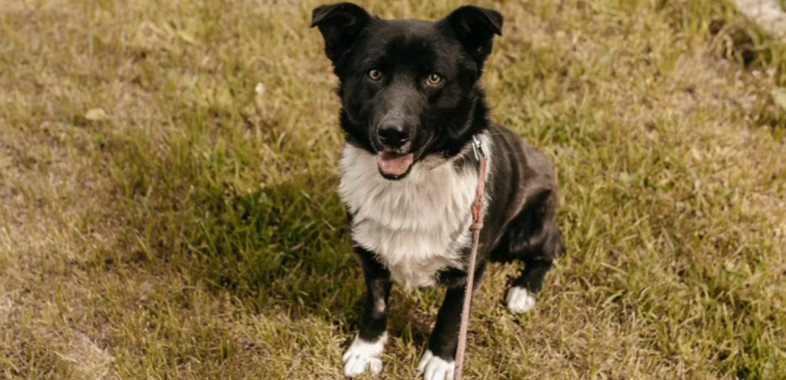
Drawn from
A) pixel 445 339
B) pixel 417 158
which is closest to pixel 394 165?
pixel 417 158

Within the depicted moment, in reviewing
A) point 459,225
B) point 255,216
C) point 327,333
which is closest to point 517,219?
point 459,225

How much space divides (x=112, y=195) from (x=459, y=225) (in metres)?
2.34

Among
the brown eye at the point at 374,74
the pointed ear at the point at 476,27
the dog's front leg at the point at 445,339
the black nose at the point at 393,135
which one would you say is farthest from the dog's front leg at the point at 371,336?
the pointed ear at the point at 476,27

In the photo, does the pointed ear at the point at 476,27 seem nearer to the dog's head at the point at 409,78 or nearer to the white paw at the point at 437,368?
the dog's head at the point at 409,78

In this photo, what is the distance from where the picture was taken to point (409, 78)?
111 inches

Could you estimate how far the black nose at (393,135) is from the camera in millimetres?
2641

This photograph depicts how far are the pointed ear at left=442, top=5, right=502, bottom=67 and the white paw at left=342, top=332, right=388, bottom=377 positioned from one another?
4.80 ft

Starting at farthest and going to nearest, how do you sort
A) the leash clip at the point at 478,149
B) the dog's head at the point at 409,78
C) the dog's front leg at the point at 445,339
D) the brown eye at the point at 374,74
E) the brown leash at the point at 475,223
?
the dog's front leg at the point at 445,339, the leash clip at the point at 478,149, the brown leash at the point at 475,223, the brown eye at the point at 374,74, the dog's head at the point at 409,78

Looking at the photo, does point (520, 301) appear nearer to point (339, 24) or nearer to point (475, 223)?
point (475, 223)

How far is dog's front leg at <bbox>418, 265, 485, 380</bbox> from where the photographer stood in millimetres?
3275

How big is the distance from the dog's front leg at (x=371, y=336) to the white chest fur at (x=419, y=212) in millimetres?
314

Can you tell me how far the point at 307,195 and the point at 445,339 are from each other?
1260mm

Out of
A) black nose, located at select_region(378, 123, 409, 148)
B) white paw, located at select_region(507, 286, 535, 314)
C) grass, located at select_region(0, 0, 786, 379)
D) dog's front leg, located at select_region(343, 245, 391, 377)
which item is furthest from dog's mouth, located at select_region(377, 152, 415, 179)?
white paw, located at select_region(507, 286, 535, 314)

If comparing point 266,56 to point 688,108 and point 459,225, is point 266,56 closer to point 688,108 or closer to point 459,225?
point 459,225
